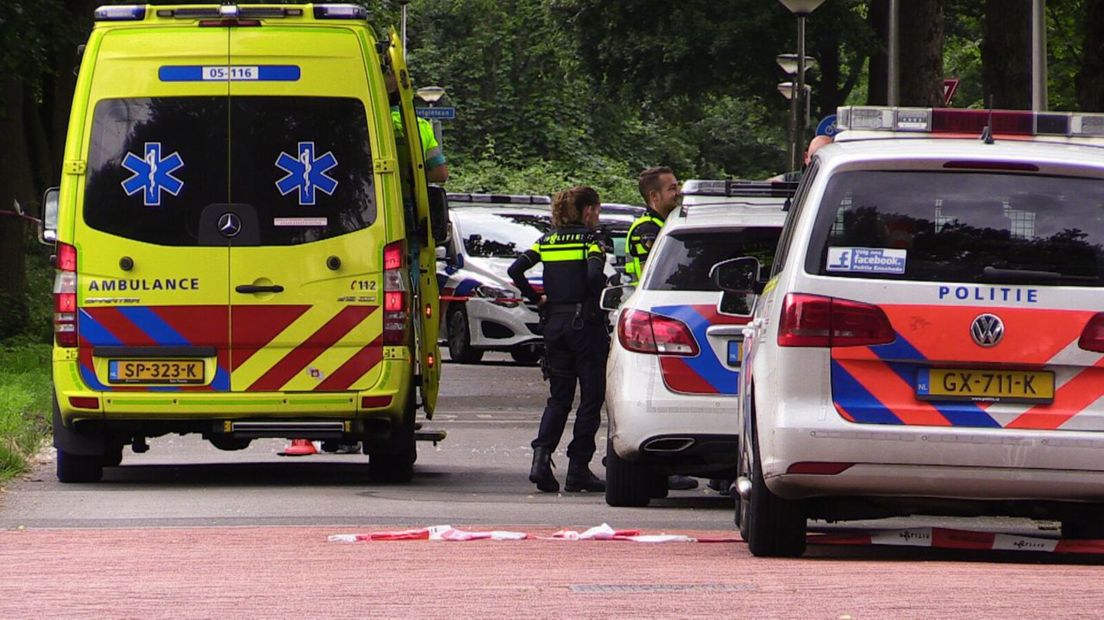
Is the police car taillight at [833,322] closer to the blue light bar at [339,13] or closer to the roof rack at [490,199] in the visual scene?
the blue light bar at [339,13]

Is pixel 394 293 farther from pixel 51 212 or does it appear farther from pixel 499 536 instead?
→ pixel 499 536

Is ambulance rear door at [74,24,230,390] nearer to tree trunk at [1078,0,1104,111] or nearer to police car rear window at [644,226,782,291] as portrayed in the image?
police car rear window at [644,226,782,291]

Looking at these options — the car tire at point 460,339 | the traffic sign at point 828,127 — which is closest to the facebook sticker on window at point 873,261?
the traffic sign at point 828,127

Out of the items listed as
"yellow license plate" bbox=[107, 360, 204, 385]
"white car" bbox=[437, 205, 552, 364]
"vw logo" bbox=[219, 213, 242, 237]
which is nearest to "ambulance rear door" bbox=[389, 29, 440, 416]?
"vw logo" bbox=[219, 213, 242, 237]

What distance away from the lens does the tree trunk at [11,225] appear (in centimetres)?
2645

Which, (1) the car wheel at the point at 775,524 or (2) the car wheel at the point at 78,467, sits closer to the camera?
(1) the car wheel at the point at 775,524

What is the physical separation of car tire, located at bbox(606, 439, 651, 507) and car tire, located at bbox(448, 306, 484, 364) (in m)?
13.2

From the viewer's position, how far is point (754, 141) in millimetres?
73000

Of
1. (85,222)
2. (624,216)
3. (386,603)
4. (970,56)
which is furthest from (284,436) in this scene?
(970,56)

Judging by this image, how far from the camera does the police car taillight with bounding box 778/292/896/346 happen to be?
851cm

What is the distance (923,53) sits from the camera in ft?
101

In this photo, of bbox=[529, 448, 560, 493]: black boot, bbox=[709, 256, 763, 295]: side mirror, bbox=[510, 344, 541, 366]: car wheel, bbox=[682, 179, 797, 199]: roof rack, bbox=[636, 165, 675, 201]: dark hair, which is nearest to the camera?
bbox=[709, 256, 763, 295]: side mirror

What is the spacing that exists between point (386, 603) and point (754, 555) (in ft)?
7.18

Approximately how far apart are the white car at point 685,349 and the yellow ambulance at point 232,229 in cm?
172
